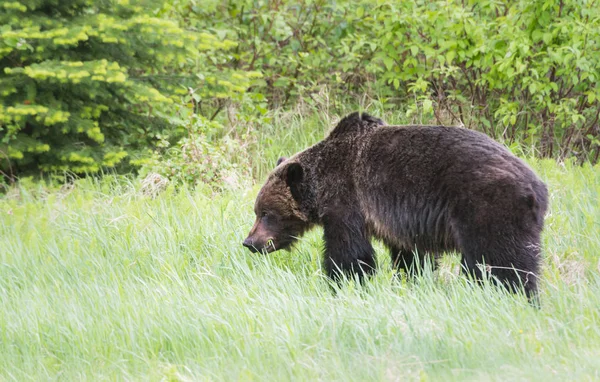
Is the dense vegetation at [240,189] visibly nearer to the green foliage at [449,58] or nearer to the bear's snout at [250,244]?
the green foliage at [449,58]

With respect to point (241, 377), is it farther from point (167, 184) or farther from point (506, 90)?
point (506, 90)

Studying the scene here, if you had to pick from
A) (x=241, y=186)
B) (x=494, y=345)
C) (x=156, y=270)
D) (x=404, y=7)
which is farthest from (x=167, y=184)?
(x=494, y=345)

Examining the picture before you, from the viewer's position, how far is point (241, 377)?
3678mm

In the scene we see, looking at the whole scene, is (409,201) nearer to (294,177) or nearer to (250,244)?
(294,177)

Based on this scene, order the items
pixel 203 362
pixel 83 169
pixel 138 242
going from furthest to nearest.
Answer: pixel 83 169 → pixel 138 242 → pixel 203 362

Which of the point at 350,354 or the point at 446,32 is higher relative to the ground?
the point at 446,32

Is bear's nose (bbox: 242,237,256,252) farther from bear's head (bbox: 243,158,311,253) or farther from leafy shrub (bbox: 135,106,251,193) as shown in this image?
leafy shrub (bbox: 135,106,251,193)

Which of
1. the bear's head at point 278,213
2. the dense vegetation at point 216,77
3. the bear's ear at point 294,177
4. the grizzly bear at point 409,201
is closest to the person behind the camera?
the grizzly bear at point 409,201

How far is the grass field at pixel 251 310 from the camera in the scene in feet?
12.0

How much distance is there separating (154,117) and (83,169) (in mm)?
1293

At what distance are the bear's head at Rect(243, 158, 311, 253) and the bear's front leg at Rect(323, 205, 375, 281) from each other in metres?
0.39

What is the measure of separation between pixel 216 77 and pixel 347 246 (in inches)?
162

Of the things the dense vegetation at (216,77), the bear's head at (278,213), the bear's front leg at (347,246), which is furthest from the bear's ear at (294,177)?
the dense vegetation at (216,77)

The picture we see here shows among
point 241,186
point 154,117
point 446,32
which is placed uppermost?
point 446,32
